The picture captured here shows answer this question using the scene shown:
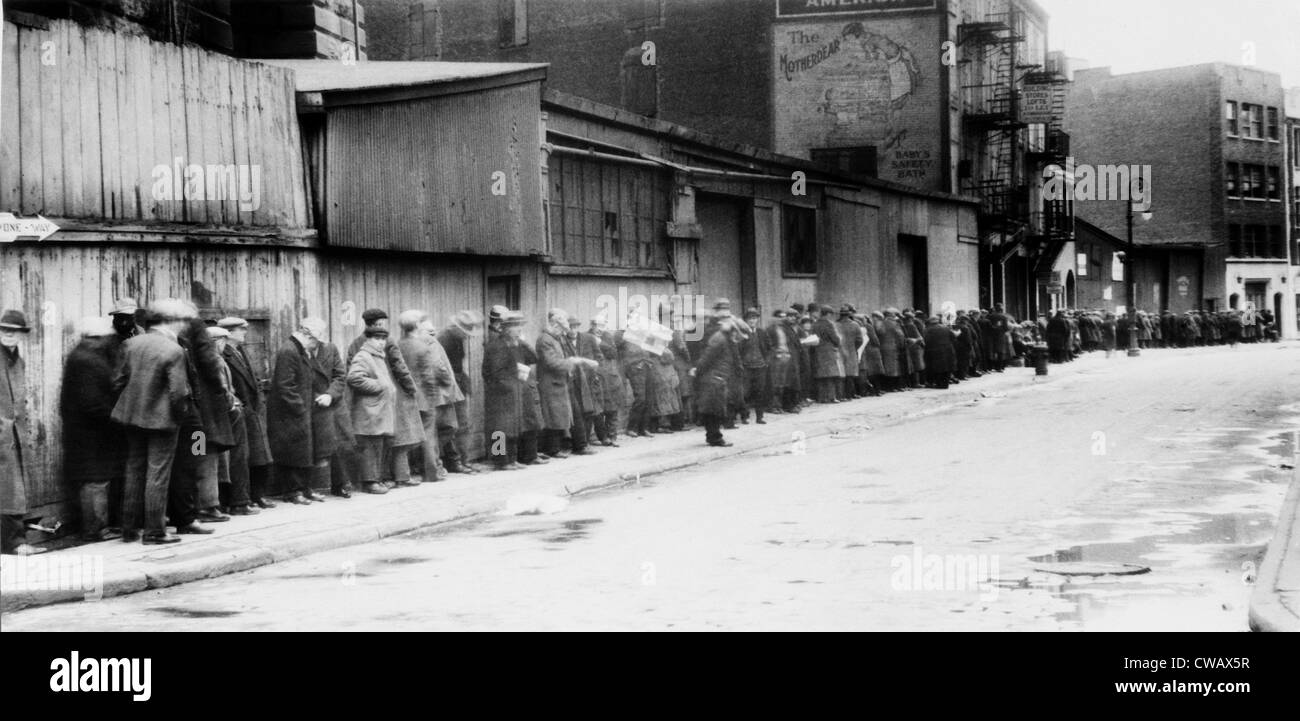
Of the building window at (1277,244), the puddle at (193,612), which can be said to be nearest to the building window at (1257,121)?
the building window at (1277,244)

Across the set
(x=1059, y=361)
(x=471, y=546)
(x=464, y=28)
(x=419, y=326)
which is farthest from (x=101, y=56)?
(x=1059, y=361)

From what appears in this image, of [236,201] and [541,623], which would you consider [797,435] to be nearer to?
[236,201]

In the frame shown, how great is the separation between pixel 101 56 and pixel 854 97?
30.2 m

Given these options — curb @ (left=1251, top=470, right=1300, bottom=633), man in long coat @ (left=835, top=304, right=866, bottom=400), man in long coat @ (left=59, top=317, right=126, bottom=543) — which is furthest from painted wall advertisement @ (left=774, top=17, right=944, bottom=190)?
man in long coat @ (left=59, top=317, right=126, bottom=543)

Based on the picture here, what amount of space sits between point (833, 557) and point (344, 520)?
4.37 metres

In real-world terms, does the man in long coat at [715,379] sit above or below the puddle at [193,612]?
above

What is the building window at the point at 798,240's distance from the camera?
27.1m

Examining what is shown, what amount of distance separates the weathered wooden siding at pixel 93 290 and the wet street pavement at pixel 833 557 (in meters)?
2.47

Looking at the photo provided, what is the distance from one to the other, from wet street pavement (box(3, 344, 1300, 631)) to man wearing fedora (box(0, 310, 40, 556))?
166 cm

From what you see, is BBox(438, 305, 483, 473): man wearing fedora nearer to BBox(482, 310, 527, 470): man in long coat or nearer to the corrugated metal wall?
BBox(482, 310, 527, 470): man in long coat

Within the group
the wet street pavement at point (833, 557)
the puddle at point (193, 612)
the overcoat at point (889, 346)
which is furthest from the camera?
the overcoat at point (889, 346)

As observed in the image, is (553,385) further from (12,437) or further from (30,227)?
(12,437)

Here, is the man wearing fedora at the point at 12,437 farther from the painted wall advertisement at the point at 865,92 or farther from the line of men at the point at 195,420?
the painted wall advertisement at the point at 865,92

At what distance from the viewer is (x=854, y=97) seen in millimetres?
39031
